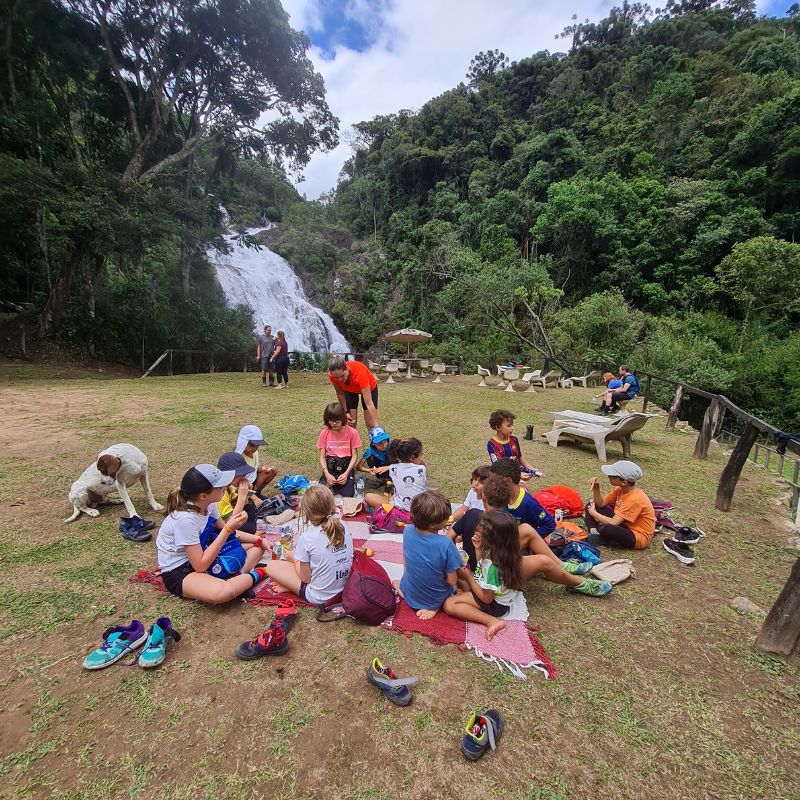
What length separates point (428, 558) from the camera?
240 centimetres

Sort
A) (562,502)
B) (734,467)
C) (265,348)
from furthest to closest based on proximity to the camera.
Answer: (265,348) → (734,467) → (562,502)

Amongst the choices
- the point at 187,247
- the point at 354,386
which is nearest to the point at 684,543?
the point at 354,386

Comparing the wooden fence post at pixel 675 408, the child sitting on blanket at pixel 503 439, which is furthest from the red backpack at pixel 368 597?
the wooden fence post at pixel 675 408

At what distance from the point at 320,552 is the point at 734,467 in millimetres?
4393

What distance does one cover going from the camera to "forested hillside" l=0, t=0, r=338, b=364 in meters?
11.6

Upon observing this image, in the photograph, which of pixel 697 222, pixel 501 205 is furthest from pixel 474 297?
pixel 697 222

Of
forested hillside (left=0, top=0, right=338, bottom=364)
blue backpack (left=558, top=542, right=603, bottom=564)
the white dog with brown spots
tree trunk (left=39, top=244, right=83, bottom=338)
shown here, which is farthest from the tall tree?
blue backpack (left=558, top=542, right=603, bottom=564)

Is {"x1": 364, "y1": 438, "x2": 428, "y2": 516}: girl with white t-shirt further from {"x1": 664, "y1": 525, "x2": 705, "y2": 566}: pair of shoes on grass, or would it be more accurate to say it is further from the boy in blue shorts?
{"x1": 664, "y1": 525, "x2": 705, "y2": 566}: pair of shoes on grass

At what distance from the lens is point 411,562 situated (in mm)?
2479

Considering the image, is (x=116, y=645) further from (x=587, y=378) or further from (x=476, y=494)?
(x=587, y=378)

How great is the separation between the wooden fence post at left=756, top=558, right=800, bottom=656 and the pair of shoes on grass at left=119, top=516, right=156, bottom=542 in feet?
14.1

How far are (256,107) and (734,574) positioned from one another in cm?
2132

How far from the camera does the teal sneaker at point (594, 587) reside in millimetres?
2762

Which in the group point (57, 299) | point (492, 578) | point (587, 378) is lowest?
point (492, 578)
